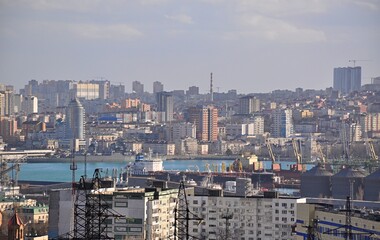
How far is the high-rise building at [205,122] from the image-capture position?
5853cm

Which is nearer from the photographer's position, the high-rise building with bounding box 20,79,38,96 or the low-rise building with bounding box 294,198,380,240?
the low-rise building with bounding box 294,198,380,240

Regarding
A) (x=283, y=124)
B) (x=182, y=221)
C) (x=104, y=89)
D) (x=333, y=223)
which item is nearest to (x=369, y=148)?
(x=283, y=124)

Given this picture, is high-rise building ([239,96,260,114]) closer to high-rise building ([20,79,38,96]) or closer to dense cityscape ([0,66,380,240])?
dense cityscape ([0,66,380,240])

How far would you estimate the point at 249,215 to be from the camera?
51.0 feet

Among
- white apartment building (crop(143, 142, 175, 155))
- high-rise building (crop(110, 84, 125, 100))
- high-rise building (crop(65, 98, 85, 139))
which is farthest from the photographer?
high-rise building (crop(110, 84, 125, 100))

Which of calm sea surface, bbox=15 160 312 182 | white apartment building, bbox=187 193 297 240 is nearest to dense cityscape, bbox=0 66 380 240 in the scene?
white apartment building, bbox=187 193 297 240

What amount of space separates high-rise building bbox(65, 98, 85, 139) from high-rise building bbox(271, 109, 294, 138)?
23.4ft

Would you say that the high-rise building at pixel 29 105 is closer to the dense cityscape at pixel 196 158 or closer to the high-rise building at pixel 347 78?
the dense cityscape at pixel 196 158

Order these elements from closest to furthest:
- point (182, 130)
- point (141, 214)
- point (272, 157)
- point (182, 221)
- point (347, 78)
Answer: point (182, 221)
point (141, 214)
point (272, 157)
point (182, 130)
point (347, 78)

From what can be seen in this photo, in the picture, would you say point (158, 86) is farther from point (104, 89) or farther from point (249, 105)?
point (249, 105)

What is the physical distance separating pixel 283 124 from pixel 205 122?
299 cm

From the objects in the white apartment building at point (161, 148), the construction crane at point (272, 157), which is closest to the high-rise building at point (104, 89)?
the white apartment building at point (161, 148)

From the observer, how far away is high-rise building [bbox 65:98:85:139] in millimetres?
57531

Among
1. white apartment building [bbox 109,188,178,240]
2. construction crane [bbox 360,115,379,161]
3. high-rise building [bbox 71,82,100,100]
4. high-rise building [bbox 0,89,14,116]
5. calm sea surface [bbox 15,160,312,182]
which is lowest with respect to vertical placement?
white apartment building [bbox 109,188,178,240]
